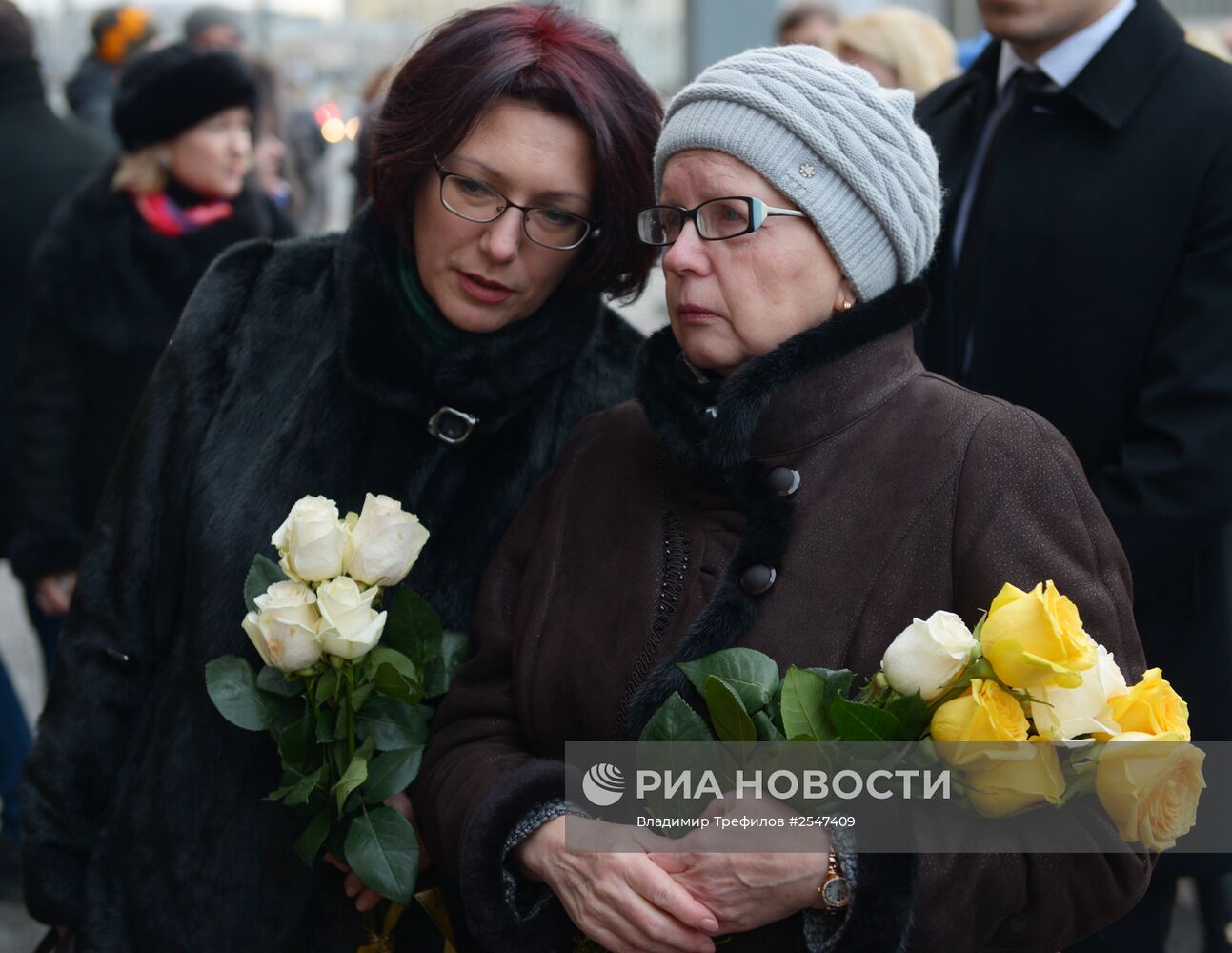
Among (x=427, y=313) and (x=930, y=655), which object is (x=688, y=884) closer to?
(x=930, y=655)

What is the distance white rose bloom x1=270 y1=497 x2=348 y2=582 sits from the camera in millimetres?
2062

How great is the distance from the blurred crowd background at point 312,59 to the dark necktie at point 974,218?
0.53 meters

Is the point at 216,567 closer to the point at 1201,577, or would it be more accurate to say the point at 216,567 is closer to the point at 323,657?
the point at 323,657

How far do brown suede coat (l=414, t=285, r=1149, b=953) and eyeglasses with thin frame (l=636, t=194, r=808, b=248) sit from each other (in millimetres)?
147

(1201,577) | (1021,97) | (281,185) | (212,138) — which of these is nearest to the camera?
(1201,577)

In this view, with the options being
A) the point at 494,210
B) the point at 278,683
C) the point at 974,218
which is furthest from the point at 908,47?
the point at 278,683

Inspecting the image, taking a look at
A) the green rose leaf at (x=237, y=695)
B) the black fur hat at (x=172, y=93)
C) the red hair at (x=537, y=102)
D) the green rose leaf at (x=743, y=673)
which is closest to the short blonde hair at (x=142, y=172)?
the black fur hat at (x=172, y=93)

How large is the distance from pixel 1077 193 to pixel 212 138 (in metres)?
2.65

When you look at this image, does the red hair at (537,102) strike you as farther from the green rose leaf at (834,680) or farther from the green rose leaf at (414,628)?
the green rose leaf at (834,680)

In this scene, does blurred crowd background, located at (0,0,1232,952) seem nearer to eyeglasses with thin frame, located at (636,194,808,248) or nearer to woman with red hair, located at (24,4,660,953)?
woman with red hair, located at (24,4,660,953)

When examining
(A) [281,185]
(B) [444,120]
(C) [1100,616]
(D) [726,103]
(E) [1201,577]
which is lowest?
(A) [281,185]

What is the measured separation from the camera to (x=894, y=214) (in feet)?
6.45

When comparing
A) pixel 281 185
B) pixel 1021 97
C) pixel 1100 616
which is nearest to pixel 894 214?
pixel 1100 616

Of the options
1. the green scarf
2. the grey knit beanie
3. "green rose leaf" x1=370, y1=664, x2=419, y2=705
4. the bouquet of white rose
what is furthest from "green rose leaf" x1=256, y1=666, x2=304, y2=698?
the grey knit beanie
